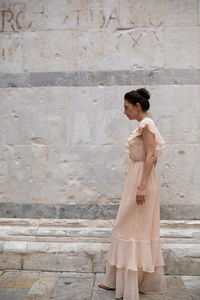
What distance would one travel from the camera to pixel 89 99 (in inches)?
152

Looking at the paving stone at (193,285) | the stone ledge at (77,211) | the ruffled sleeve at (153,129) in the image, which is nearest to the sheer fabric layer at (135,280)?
the paving stone at (193,285)

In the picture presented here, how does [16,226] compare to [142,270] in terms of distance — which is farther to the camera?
[16,226]

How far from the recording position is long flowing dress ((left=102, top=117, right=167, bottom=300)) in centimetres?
292

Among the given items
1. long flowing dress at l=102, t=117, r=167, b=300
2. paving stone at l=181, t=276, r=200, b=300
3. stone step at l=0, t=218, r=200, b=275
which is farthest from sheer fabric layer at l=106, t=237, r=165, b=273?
stone step at l=0, t=218, r=200, b=275

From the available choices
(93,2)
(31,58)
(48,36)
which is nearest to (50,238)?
(31,58)

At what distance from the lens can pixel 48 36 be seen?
12.9 ft

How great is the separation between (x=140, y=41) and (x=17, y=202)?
8.16 ft

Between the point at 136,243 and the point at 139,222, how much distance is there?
20 centimetres

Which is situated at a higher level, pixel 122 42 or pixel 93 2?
pixel 93 2

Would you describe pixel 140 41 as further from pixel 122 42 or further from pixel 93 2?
pixel 93 2

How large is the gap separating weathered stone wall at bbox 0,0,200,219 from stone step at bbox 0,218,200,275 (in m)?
0.14

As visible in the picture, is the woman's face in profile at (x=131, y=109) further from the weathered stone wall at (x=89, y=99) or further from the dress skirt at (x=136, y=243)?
the weathered stone wall at (x=89, y=99)

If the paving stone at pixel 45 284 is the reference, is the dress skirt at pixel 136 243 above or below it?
above

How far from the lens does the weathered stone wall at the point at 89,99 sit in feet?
12.4
